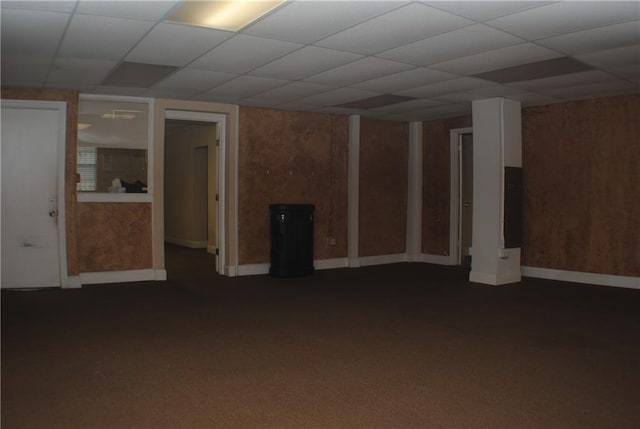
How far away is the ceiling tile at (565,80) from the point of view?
219 inches

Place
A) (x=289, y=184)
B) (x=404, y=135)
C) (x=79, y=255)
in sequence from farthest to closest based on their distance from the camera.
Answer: (x=404, y=135) → (x=289, y=184) → (x=79, y=255)

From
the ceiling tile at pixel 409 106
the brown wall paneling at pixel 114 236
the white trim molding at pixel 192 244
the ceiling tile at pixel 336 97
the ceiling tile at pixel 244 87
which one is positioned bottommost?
the white trim molding at pixel 192 244

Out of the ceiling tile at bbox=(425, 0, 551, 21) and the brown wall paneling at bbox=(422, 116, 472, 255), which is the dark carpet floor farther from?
the brown wall paneling at bbox=(422, 116, 472, 255)

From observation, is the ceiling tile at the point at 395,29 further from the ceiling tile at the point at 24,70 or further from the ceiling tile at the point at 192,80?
the ceiling tile at the point at 24,70

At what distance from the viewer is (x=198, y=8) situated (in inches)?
144

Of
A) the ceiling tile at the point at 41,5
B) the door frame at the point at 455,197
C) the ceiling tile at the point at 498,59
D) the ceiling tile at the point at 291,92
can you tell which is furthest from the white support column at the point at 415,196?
the ceiling tile at the point at 41,5

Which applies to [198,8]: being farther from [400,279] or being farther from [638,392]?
[400,279]

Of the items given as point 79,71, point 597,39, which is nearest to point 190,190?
point 79,71

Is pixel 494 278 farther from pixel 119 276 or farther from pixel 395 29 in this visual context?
pixel 119 276

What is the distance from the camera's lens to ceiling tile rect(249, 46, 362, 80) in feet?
15.5

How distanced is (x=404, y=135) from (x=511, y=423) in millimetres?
7093

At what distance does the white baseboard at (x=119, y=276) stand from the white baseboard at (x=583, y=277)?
17.0 feet

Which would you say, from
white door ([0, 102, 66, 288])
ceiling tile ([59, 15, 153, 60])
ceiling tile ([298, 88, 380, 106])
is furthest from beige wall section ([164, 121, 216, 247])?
ceiling tile ([59, 15, 153, 60])

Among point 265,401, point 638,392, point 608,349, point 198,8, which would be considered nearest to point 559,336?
point 608,349
